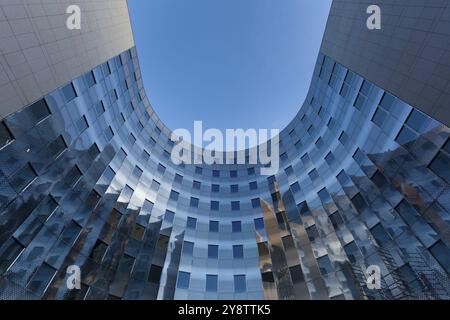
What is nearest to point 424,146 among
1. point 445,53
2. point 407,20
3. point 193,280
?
point 445,53

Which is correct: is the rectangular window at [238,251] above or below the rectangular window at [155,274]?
above

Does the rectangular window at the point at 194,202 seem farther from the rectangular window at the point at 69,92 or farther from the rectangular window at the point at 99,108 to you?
the rectangular window at the point at 69,92

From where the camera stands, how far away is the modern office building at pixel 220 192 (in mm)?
15828

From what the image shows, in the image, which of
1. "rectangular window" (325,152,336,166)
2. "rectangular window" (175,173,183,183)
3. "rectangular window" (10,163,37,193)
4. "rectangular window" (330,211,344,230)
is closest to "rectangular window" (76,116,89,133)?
"rectangular window" (10,163,37,193)

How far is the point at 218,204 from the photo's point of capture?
Answer: 37062mm

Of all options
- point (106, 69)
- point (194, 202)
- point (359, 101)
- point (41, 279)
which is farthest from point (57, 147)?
point (359, 101)

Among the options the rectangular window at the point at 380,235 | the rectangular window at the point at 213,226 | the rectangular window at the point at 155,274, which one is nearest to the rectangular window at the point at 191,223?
the rectangular window at the point at 213,226

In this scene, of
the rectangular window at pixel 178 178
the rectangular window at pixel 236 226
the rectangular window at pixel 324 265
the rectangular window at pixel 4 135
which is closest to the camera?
the rectangular window at pixel 4 135

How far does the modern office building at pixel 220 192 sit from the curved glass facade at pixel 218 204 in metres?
0.12

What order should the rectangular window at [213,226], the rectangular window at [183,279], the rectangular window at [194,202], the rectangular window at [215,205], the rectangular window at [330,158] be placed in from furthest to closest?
the rectangular window at [215,205], the rectangular window at [194,202], the rectangular window at [213,226], the rectangular window at [330,158], the rectangular window at [183,279]

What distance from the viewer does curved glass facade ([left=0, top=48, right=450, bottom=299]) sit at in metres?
16.7

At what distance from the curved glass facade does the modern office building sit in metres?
0.12

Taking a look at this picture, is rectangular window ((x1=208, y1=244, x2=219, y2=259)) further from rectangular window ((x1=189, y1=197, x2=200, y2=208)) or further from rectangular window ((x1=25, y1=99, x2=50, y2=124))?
rectangular window ((x1=25, y1=99, x2=50, y2=124))

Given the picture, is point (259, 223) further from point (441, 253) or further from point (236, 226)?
point (441, 253)
